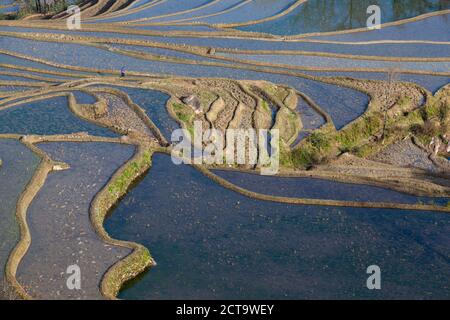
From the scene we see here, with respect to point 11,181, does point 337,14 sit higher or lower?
higher

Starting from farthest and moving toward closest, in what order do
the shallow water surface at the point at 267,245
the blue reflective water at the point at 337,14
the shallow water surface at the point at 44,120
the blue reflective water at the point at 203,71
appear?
the blue reflective water at the point at 337,14
the blue reflective water at the point at 203,71
the shallow water surface at the point at 44,120
the shallow water surface at the point at 267,245

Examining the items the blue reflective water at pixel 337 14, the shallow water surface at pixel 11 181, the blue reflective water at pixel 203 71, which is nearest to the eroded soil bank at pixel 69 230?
the shallow water surface at pixel 11 181

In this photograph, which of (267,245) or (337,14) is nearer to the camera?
(267,245)

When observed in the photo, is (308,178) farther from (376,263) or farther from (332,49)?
(332,49)

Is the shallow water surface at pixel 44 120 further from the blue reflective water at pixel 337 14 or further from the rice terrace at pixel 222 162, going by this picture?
the blue reflective water at pixel 337 14

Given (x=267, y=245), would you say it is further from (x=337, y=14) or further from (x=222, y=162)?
(x=337, y=14)

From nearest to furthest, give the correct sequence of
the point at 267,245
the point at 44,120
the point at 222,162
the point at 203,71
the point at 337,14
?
1. the point at 267,245
2. the point at 222,162
3. the point at 44,120
4. the point at 203,71
5. the point at 337,14

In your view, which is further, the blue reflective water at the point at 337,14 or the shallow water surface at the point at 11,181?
the blue reflective water at the point at 337,14

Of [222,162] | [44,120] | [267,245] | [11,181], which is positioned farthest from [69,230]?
[44,120]

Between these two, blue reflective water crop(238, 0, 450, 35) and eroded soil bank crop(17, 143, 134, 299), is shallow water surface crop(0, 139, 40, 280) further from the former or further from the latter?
blue reflective water crop(238, 0, 450, 35)

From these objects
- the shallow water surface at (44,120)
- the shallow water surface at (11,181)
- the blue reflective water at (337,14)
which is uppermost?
the blue reflective water at (337,14)
